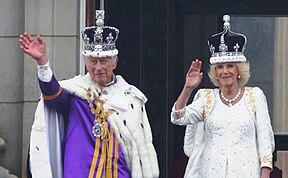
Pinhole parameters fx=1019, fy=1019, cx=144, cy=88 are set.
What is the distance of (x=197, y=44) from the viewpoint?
9961 millimetres

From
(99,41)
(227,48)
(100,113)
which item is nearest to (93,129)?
(100,113)

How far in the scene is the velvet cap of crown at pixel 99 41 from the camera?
24.0 feet

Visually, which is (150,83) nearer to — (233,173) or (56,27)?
(56,27)

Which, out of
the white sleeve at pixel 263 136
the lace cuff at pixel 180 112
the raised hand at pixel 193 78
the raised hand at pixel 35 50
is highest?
the raised hand at pixel 35 50

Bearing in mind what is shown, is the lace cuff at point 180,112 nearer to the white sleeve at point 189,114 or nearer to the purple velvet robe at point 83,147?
the white sleeve at point 189,114

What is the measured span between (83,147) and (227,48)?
134 centimetres

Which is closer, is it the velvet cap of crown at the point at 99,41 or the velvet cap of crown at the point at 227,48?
the velvet cap of crown at the point at 99,41

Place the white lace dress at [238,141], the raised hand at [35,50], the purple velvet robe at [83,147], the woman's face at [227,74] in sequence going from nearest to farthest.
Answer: the raised hand at [35,50] < the purple velvet robe at [83,147] < the white lace dress at [238,141] < the woman's face at [227,74]

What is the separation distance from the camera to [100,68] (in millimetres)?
7262

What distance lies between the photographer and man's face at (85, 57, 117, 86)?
23.9ft

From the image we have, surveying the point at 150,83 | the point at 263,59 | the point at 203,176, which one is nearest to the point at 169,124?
the point at 150,83

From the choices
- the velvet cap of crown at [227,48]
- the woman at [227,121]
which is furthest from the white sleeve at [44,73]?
the velvet cap of crown at [227,48]

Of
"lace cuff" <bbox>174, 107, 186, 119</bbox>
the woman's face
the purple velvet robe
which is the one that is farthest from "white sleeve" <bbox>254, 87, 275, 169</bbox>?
the purple velvet robe

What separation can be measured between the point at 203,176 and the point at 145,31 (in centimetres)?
245
